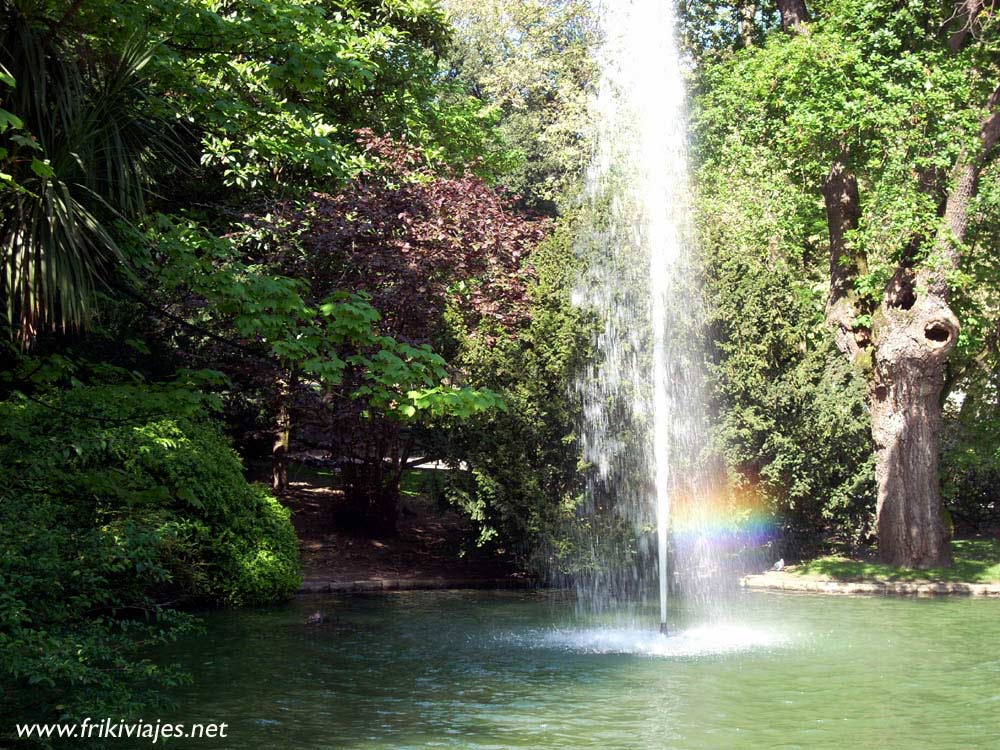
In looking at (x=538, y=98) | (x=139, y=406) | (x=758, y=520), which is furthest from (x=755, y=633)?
(x=538, y=98)

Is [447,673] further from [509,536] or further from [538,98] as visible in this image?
[538,98]

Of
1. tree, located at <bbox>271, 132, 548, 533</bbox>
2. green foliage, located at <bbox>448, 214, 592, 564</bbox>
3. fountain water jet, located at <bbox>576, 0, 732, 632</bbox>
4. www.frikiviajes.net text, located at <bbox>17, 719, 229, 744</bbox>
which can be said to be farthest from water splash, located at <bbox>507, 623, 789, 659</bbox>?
www.frikiviajes.net text, located at <bbox>17, 719, 229, 744</bbox>

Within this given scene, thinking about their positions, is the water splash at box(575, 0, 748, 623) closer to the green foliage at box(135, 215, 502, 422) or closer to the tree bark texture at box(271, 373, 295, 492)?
the tree bark texture at box(271, 373, 295, 492)

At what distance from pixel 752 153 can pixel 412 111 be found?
6.65m

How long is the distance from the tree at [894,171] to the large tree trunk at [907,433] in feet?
0.08

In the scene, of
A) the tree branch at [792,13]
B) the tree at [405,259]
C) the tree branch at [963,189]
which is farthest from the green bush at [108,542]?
the tree branch at [792,13]

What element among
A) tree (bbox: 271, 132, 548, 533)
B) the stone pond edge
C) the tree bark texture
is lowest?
the stone pond edge

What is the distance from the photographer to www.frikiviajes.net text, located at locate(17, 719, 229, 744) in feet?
21.3

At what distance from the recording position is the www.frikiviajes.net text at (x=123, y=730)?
21.3 feet

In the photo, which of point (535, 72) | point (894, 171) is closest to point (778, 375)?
point (894, 171)

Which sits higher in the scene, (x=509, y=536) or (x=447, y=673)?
(x=509, y=536)

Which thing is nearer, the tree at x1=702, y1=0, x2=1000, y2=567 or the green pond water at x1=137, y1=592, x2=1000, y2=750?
the green pond water at x1=137, y1=592, x2=1000, y2=750

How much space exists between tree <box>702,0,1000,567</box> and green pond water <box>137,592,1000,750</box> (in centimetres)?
430

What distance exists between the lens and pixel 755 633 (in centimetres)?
1381
